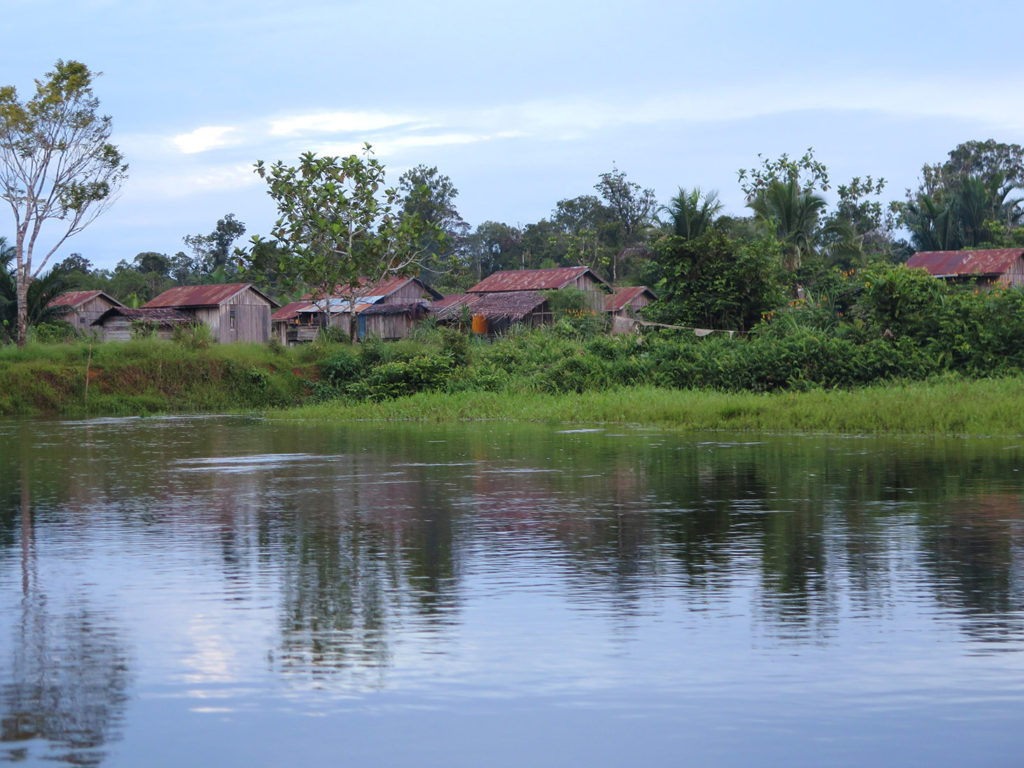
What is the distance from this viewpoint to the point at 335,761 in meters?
4.99

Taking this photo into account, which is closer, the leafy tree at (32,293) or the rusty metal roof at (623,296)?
the leafy tree at (32,293)

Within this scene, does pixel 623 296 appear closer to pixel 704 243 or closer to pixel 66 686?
pixel 704 243

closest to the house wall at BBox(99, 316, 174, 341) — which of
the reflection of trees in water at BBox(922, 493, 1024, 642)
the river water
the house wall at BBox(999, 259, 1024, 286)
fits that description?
the house wall at BBox(999, 259, 1024, 286)

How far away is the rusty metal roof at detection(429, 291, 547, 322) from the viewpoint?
193ft

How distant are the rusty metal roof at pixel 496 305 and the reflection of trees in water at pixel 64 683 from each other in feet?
166

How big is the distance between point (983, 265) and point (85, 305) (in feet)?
147

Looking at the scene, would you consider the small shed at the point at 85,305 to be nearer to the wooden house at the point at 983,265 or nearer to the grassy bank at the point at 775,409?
the grassy bank at the point at 775,409

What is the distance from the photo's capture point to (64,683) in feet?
20.6

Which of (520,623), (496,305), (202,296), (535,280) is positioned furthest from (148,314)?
(520,623)

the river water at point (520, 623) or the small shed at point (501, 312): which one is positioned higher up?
the small shed at point (501, 312)

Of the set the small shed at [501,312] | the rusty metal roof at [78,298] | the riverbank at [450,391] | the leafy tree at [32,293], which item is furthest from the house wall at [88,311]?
the riverbank at [450,391]

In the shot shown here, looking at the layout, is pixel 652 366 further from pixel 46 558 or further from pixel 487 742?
pixel 487 742

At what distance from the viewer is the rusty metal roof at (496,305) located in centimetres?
5869

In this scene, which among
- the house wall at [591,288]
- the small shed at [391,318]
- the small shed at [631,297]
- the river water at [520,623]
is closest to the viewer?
the river water at [520,623]
